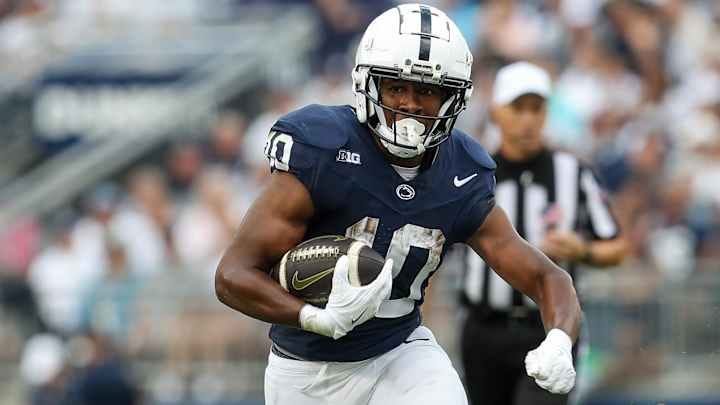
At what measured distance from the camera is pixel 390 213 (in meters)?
3.75

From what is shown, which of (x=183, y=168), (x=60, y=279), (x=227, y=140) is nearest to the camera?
(x=60, y=279)

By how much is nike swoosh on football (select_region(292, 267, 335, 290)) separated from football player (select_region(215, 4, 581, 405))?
7 centimetres

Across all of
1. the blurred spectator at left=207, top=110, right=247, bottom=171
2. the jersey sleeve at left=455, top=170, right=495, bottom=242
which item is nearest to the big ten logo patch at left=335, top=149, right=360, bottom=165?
the jersey sleeve at left=455, top=170, right=495, bottom=242

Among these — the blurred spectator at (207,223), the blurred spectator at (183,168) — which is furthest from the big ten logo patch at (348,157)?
the blurred spectator at (183,168)

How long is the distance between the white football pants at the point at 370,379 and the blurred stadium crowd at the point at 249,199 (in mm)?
4425

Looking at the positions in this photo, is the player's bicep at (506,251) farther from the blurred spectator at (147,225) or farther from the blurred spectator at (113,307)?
the blurred spectator at (147,225)

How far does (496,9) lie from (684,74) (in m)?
1.54

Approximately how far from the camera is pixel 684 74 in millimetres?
9227

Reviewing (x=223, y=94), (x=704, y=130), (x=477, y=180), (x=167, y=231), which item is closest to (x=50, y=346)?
(x=167, y=231)

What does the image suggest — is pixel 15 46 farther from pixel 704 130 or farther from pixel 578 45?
pixel 704 130

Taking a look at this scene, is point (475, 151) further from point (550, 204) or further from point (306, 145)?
point (550, 204)

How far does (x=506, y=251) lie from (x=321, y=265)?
69cm

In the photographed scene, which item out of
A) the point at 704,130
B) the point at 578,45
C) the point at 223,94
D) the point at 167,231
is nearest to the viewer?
the point at 704,130

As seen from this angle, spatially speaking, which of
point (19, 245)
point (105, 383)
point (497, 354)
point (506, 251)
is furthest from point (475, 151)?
point (19, 245)
